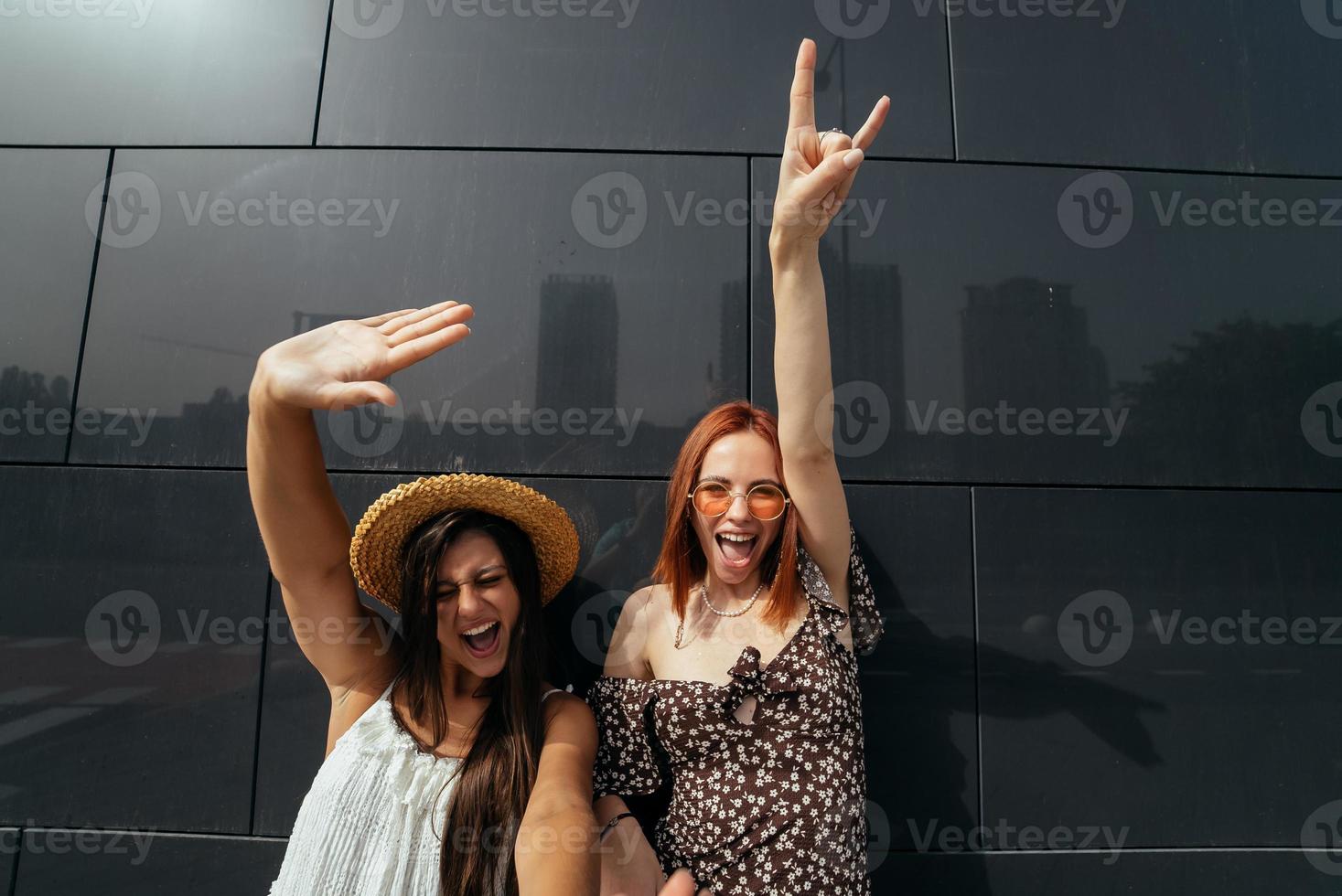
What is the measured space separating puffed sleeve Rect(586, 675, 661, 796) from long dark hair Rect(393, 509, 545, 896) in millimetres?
239

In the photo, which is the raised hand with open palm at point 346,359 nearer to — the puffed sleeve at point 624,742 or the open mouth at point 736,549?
the open mouth at point 736,549

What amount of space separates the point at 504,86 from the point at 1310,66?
123 inches

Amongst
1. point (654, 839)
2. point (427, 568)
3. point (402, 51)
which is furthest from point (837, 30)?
point (654, 839)

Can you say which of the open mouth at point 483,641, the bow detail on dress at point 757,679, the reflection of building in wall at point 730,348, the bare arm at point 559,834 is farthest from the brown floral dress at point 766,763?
the reflection of building in wall at point 730,348

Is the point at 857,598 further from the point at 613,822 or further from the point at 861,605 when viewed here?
the point at 613,822

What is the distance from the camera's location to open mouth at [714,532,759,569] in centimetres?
237

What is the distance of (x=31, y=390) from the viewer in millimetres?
2945

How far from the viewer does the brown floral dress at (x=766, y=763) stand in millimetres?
2189

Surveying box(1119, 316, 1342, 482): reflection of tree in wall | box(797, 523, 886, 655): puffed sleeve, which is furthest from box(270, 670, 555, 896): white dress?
box(1119, 316, 1342, 482): reflection of tree in wall

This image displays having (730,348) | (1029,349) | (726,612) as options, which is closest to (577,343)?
(730,348)

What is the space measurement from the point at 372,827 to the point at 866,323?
227 cm

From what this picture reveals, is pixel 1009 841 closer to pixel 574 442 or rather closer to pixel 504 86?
pixel 574 442

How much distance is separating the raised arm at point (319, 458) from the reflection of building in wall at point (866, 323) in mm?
1422

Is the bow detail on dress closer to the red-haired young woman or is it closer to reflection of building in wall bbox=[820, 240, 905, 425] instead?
the red-haired young woman
